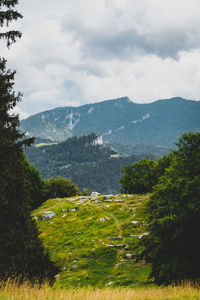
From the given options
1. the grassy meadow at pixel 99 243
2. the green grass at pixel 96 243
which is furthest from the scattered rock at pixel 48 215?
the green grass at pixel 96 243

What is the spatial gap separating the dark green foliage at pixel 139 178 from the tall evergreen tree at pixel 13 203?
5730 centimetres

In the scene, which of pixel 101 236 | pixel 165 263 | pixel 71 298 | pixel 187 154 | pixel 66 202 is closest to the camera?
pixel 71 298

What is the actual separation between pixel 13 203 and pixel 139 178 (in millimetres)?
62683

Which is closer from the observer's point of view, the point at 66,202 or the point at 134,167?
the point at 66,202

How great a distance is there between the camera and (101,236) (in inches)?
1532

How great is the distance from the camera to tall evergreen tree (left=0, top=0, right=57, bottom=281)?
→ 14.2 m

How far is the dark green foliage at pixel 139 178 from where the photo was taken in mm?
72062

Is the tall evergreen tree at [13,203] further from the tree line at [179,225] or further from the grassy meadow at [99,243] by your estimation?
the tree line at [179,225]

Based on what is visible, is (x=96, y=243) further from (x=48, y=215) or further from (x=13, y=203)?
(x=13, y=203)

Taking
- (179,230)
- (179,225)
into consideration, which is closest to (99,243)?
(179,225)

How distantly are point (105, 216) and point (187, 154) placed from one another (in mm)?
29230

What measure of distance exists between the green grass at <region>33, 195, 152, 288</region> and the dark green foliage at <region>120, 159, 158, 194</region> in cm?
1522

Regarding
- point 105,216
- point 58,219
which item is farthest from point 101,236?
point 58,219

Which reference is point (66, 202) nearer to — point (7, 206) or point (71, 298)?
point (7, 206)
